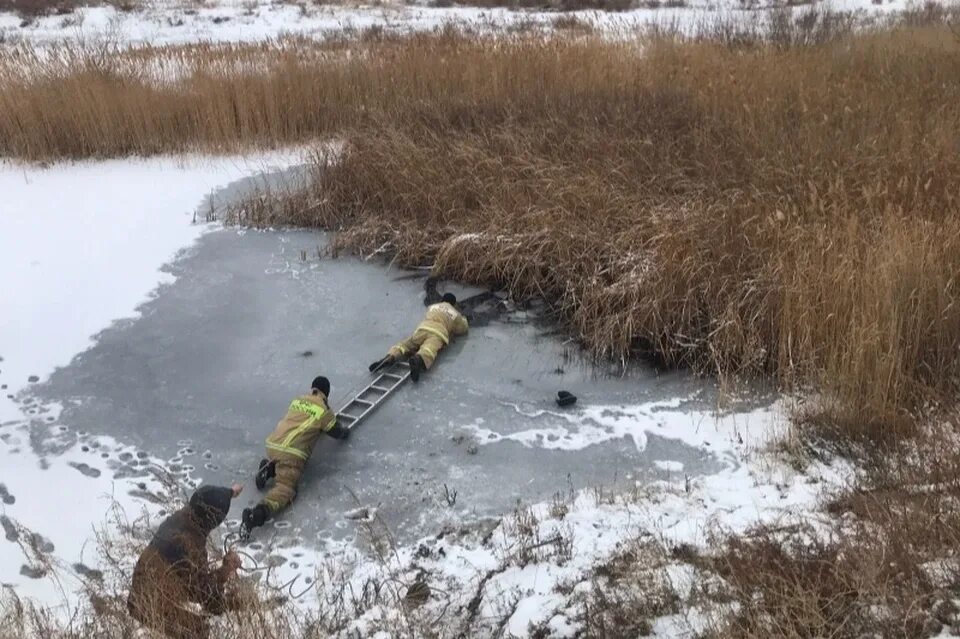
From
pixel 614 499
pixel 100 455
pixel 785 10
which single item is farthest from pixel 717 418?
pixel 785 10

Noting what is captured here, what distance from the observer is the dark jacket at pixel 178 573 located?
2703 mm

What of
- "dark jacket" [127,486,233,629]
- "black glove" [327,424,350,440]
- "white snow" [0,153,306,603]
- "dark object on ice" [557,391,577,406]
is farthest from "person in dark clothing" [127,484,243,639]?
"dark object on ice" [557,391,577,406]

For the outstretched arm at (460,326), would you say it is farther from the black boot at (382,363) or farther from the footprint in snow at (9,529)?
the footprint in snow at (9,529)

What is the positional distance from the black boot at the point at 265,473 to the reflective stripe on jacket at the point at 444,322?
139cm

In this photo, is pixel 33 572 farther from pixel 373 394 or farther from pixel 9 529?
pixel 373 394

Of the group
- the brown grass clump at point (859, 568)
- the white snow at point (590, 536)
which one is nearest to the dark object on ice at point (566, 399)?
the white snow at point (590, 536)

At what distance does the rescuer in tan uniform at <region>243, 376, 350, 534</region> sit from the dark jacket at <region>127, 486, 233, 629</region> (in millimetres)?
340

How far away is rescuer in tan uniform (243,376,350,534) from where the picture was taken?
11.8 feet

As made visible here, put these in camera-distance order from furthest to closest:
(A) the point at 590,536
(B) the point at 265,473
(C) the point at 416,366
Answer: (C) the point at 416,366
(B) the point at 265,473
(A) the point at 590,536

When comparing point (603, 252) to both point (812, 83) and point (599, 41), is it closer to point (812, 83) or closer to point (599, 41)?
point (812, 83)

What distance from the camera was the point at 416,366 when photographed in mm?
4672

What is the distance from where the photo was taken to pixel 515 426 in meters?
4.25

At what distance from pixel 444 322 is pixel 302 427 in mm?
1376

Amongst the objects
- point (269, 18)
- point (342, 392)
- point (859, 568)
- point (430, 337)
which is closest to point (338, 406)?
point (342, 392)
